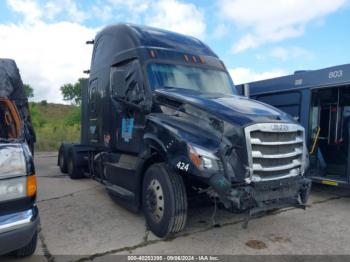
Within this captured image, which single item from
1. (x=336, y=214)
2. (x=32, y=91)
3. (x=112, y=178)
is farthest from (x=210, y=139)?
(x=32, y=91)

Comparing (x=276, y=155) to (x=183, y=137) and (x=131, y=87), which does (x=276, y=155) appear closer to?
(x=183, y=137)

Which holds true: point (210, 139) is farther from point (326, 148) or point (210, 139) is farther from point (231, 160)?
point (326, 148)

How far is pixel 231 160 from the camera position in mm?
4379

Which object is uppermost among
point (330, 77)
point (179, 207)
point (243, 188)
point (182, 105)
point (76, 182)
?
point (330, 77)

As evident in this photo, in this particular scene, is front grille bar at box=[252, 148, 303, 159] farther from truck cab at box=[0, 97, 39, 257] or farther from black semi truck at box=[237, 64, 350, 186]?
black semi truck at box=[237, 64, 350, 186]

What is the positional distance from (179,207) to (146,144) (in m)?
1.14

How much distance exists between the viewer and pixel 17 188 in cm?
341

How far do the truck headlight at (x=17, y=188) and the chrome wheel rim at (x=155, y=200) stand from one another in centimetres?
179

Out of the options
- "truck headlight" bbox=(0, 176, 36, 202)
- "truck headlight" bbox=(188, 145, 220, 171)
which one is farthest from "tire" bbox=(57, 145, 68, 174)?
"truck headlight" bbox=(0, 176, 36, 202)

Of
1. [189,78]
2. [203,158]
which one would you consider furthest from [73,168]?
[203,158]

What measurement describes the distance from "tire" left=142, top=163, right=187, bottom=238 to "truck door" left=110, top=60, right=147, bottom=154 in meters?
0.84

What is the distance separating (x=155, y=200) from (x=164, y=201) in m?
0.24

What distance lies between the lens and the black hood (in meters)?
4.58

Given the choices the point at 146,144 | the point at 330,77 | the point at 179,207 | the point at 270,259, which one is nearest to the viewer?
the point at 270,259
